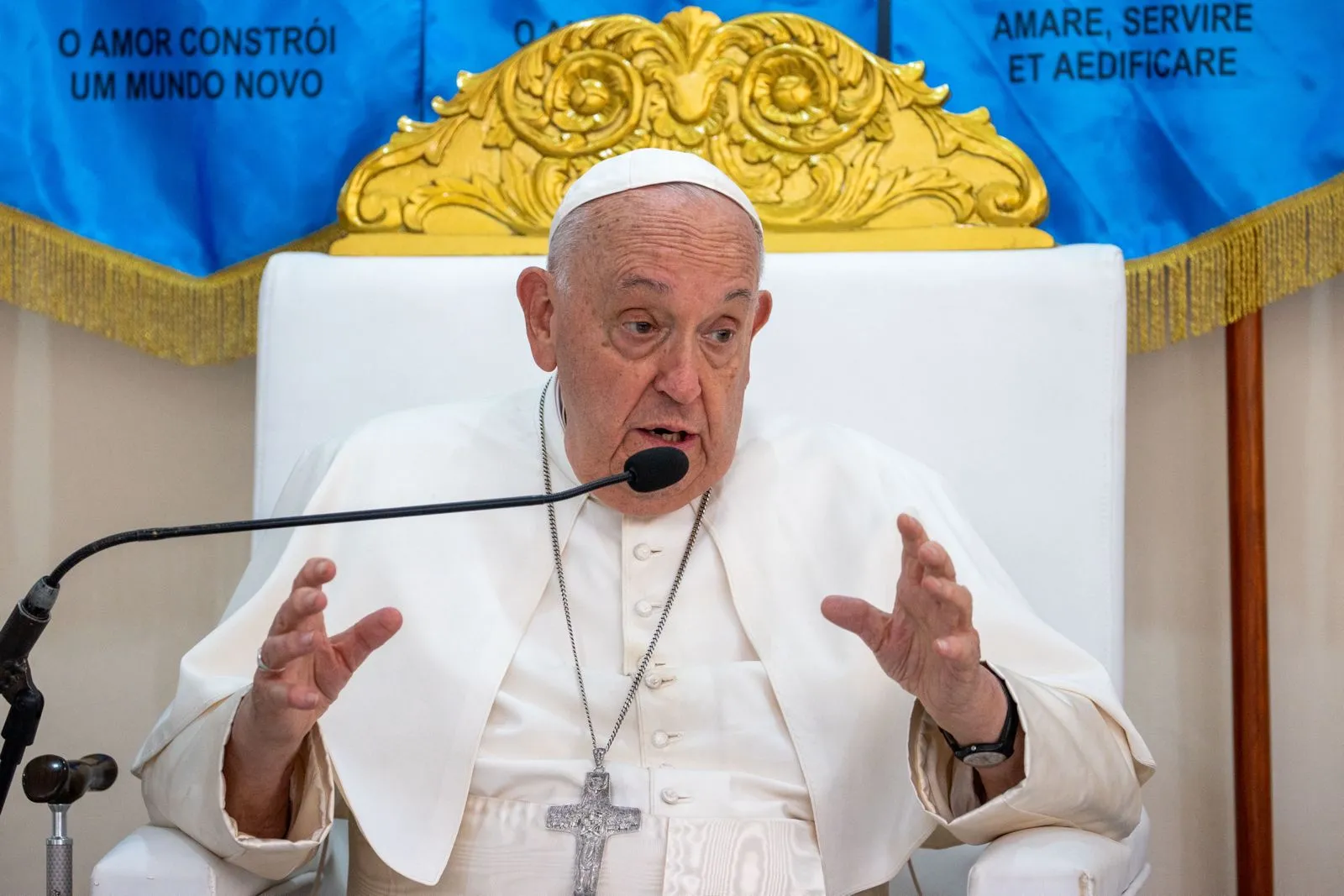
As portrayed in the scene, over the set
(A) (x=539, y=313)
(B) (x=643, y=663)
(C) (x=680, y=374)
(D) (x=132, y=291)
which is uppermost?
(D) (x=132, y=291)

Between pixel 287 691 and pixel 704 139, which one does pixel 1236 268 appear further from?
pixel 287 691

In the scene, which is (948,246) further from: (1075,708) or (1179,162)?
(1075,708)

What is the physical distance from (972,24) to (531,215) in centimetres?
103

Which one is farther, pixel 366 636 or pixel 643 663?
pixel 643 663

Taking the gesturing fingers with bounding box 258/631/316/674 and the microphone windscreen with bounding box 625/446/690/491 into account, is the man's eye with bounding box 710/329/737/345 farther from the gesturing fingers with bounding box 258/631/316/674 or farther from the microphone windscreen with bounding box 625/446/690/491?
the gesturing fingers with bounding box 258/631/316/674

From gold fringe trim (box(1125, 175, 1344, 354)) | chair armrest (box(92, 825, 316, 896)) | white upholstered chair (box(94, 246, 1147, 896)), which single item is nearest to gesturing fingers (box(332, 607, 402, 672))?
chair armrest (box(92, 825, 316, 896))

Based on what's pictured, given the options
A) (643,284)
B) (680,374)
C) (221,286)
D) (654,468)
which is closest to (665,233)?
(643,284)

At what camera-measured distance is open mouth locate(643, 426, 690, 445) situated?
7.93 ft

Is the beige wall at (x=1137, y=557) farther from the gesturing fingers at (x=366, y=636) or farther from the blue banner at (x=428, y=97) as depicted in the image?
the gesturing fingers at (x=366, y=636)

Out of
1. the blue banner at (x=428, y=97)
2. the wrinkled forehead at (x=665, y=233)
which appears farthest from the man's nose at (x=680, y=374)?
the blue banner at (x=428, y=97)

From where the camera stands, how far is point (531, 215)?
10.4 ft

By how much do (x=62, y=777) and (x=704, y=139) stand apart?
1885mm

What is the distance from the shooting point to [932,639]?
6.49 feet

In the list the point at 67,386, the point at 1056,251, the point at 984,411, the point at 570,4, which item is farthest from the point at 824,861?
the point at 67,386
